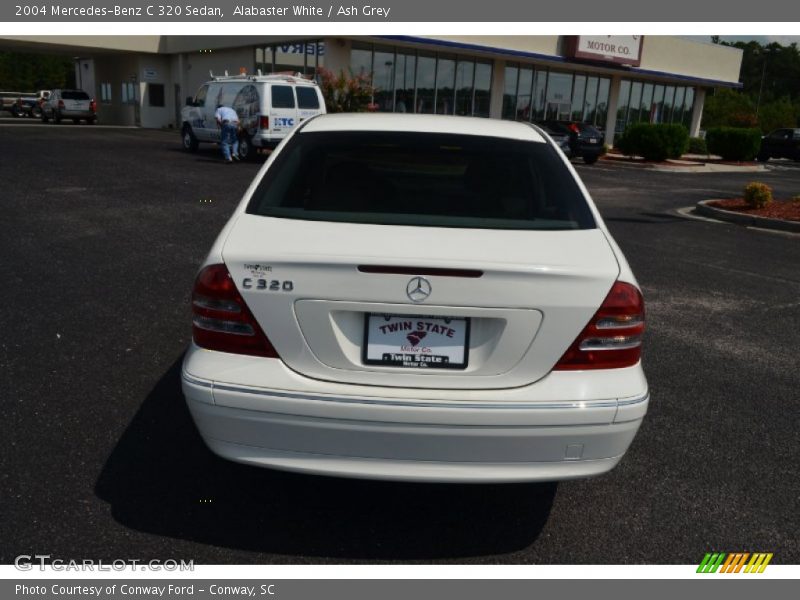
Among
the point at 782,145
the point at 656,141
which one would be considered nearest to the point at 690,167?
the point at 656,141

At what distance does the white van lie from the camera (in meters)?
19.1

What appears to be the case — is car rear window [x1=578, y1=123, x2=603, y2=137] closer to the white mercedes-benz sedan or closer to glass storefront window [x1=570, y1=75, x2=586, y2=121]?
glass storefront window [x1=570, y1=75, x2=586, y2=121]

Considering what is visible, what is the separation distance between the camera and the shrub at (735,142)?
31969 millimetres

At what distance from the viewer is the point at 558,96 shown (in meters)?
36.4

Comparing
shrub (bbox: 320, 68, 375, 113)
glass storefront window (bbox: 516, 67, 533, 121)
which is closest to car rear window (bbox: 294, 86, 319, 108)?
shrub (bbox: 320, 68, 375, 113)

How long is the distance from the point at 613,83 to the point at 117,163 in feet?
97.1

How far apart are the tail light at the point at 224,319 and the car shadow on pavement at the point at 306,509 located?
32.4 inches

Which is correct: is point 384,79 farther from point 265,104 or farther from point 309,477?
point 309,477

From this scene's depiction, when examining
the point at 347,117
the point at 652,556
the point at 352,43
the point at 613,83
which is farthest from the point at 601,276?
the point at 613,83

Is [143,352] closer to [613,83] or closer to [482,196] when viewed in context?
[482,196]

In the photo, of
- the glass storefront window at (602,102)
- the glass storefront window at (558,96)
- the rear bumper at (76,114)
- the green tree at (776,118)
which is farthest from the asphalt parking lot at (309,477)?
the green tree at (776,118)

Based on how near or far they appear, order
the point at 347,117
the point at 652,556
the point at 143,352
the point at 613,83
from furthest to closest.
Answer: the point at 613,83 < the point at 143,352 < the point at 347,117 < the point at 652,556

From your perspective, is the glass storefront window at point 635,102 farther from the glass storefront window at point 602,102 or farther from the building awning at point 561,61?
the glass storefront window at point 602,102

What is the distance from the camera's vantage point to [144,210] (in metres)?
10.6
